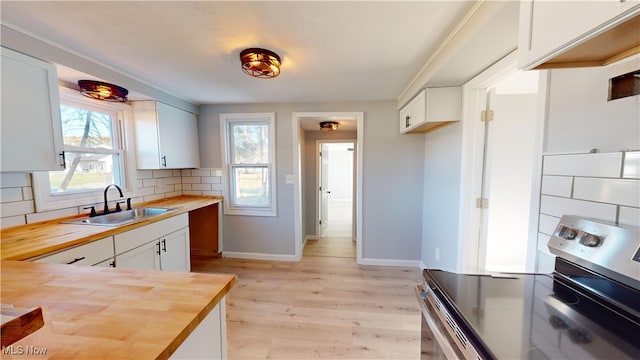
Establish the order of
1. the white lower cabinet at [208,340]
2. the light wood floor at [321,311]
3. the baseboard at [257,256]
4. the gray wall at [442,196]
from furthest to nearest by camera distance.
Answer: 1. the baseboard at [257,256]
2. the gray wall at [442,196]
3. the light wood floor at [321,311]
4. the white lower cabinet at [208,340]

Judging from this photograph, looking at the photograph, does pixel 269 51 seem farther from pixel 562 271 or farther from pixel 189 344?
pixel 562 271

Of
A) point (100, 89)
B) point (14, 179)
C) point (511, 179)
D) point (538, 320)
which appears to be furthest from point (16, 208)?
point (511, 179)

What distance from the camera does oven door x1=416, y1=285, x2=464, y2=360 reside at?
0.78m

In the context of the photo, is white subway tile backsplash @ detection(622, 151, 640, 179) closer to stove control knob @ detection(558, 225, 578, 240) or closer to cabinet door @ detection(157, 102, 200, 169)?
stove control knob @ detection(558, 225, 578, 240)

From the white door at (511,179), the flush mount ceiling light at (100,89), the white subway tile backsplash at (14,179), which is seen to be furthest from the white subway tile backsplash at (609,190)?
the white subway tile backsplash at (14,179)

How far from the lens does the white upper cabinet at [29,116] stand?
1377mm

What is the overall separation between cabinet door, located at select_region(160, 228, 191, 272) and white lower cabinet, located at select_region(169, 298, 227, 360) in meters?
1.66

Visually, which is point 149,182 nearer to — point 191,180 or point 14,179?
point 191,180

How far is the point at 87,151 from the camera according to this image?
2.21m

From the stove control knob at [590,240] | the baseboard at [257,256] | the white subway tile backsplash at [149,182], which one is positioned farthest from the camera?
the baseboard at [257,256]

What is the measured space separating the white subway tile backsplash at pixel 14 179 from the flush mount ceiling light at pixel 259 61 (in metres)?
1.78

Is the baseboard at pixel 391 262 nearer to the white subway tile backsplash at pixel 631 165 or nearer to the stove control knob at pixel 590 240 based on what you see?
the stove control knob at pixel 590 240

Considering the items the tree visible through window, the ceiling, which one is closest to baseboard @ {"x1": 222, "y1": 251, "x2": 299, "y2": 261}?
the tree visible through window

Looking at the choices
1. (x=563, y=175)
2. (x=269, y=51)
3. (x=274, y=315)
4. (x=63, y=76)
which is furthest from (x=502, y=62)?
(x=63, y=76)
